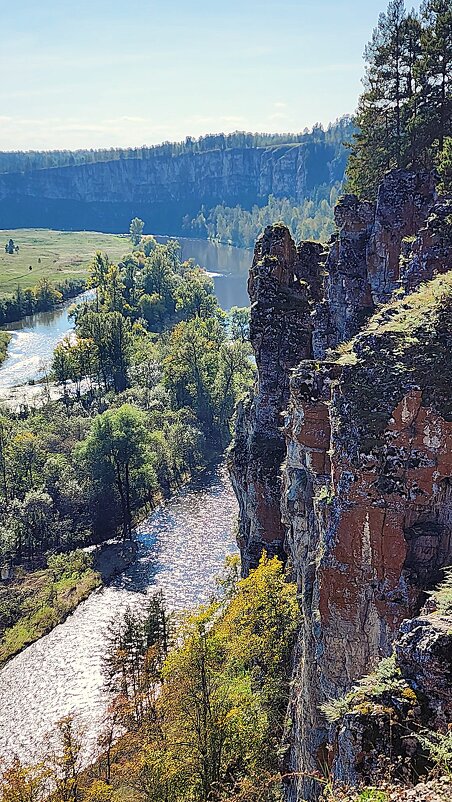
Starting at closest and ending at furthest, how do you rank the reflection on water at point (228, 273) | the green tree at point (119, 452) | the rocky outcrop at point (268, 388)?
the rocky outcrop at point (268, 388), the green tree at point (119, 452), the reflection on water at point (228, 273)

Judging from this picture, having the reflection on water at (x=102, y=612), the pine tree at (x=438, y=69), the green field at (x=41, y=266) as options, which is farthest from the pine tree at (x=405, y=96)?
the green field at (x=41, y=266)

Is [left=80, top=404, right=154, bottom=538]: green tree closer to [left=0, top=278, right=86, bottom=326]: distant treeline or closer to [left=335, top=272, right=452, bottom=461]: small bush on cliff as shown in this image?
→ [left=335, top=272, right=452, bottom=461]: small bush on cliff

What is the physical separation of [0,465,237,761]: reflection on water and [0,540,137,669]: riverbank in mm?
683

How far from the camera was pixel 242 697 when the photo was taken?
73.3ft

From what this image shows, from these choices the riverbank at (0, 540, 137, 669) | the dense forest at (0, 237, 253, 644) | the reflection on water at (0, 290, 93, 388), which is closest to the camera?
the riverbank at (0, 540, 137, 669)

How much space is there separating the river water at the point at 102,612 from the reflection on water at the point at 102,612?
5 cm

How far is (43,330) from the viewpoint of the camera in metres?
115

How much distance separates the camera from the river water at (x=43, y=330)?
90312 mm

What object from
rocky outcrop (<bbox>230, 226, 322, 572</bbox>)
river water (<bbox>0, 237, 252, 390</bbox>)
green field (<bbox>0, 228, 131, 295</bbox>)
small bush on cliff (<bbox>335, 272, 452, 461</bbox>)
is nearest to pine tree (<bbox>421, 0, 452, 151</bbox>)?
rocky outcrop (<bbox>230, 226, 322, 572</bbox>)

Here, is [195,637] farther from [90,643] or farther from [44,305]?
[44,305]

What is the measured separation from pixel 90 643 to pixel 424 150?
35.9m

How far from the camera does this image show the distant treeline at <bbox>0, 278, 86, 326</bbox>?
122 m

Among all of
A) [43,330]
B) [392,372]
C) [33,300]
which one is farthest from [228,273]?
[392,372]

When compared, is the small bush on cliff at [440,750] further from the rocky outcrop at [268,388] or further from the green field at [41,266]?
the green field at [41,266]
